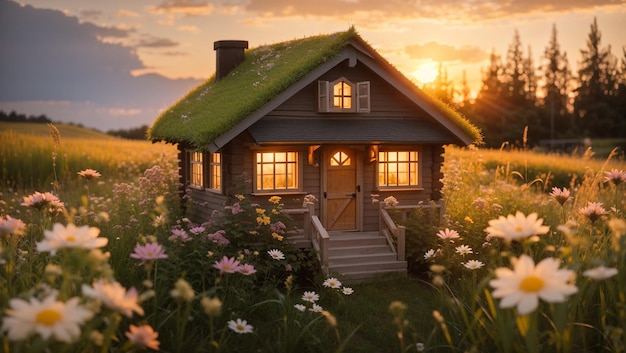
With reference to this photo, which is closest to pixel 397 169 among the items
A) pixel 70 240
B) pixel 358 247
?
pixel 358 247

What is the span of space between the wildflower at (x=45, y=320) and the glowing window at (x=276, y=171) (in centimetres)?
969

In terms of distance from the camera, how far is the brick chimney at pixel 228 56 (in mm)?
18359

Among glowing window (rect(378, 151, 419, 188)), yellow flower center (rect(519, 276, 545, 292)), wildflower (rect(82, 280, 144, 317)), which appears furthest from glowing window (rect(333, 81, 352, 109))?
wildflower (rect(82, 280, 144, 317))

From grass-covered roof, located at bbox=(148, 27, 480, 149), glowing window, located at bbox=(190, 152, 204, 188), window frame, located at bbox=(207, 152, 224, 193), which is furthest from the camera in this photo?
glowing window, located at bbox=(190, 152, 204, 188)

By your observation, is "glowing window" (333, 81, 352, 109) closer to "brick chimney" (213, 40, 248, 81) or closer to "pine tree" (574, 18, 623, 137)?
"brick chimney" (213, 40, 248, 81)

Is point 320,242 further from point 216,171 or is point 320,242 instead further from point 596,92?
point 596,92

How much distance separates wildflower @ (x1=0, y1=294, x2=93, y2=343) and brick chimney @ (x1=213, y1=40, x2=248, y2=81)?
47.6 feet

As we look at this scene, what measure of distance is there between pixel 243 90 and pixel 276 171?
2.08 m

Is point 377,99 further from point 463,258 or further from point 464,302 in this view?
point 464,302

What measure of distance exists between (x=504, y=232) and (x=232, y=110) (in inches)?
344

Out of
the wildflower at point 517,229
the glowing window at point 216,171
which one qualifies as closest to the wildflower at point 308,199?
the glowing window at point 216,171

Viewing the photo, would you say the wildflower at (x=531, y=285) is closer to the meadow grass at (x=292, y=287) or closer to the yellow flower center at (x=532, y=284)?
the yellow flower center at (x=532, y=284)

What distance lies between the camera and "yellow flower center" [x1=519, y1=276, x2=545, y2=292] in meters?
4.55

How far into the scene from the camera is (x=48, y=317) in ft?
14.1
